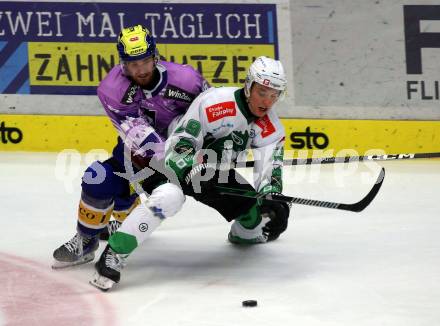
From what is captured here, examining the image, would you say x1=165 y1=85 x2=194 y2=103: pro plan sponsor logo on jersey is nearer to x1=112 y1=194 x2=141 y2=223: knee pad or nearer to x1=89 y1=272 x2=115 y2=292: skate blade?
x1=112 y1=194 x2=141 y2=223: knee pad

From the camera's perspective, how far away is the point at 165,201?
4.28 m

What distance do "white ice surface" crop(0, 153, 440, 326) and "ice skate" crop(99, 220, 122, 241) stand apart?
194mm

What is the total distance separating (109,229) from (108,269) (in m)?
0.88

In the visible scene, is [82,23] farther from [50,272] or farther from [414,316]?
[414,316]

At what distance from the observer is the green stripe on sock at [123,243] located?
428 cm

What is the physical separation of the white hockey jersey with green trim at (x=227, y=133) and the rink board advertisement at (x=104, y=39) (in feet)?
6.85

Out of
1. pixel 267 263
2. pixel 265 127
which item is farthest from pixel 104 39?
pixel 267 263

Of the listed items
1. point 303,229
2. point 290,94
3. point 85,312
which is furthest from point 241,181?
point 290,94

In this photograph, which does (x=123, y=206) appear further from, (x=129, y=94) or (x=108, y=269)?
(x=108, y=269)

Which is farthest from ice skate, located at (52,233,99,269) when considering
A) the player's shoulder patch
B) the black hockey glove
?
the black hockey glove

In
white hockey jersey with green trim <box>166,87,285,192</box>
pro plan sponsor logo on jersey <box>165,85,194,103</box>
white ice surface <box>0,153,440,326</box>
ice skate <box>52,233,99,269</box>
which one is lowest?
white ice surface <box>0,153,440,326</box>

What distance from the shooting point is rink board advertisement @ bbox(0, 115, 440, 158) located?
6.54 meters

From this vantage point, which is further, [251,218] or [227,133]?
[251,218]

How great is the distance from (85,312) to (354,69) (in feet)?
9.99
